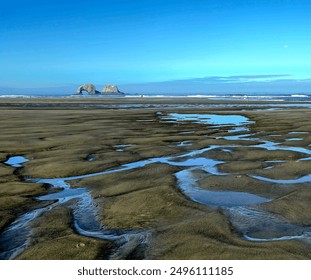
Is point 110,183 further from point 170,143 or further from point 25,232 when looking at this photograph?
point 170,143

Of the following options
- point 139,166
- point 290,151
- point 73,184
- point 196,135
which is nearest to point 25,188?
point 73,184

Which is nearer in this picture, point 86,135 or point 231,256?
point 231,256

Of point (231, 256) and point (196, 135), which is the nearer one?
point (231, 256)

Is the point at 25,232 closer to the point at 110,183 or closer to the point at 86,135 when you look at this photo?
the point at 110,183

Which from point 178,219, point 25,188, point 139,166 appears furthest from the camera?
point 139,166

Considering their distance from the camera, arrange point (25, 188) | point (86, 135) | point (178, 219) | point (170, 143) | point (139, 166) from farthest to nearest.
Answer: point (86, 135) → point (170, 143) → point (139, 166) → point (25, 188) → point (178, 219)
